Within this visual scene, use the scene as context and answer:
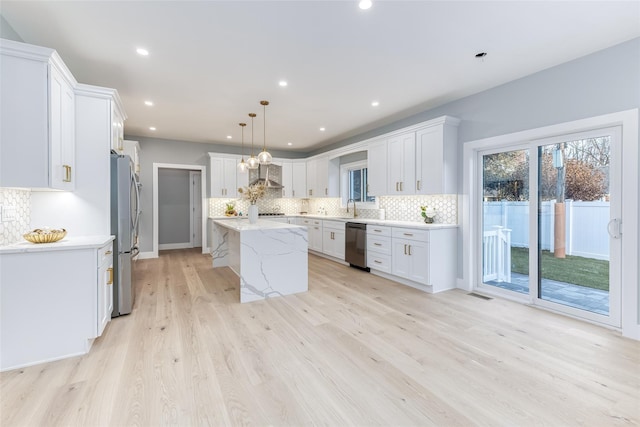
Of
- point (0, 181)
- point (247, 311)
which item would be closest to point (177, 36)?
point (0, 181)

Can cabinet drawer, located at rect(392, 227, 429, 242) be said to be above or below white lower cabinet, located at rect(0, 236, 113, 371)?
above

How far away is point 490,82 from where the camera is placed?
354cm

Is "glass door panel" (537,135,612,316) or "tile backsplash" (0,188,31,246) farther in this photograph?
"glass door panel" (537,135,612,316)

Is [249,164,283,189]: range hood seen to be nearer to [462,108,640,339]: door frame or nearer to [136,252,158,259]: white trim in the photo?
[136,252,158,259]: white trim

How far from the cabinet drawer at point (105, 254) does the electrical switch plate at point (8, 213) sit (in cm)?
70

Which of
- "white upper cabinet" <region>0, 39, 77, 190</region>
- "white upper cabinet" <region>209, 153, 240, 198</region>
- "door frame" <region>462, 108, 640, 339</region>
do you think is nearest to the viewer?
"white upper cabinet" <region>0, 39, 77, 190</region>

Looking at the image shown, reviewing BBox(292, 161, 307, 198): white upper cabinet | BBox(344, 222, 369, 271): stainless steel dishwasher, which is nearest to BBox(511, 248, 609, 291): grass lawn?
BBox(344, 222, 369, 271): stainless steel dishwasher

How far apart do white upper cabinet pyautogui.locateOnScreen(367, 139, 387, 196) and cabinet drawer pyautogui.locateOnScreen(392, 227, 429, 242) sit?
2.98 feet

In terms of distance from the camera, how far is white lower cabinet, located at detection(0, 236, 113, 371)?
6.95 ft

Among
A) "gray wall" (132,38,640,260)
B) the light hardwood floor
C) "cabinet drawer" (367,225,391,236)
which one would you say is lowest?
the light hardwood floor

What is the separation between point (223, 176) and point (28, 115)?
4720 millimetres

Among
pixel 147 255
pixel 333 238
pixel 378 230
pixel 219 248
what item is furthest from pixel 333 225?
pixel 147 255

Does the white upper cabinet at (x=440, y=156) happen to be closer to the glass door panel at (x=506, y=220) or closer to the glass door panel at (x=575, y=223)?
the glass door panel at (x=506, y=220)

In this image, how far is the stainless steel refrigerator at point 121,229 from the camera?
120 inches
